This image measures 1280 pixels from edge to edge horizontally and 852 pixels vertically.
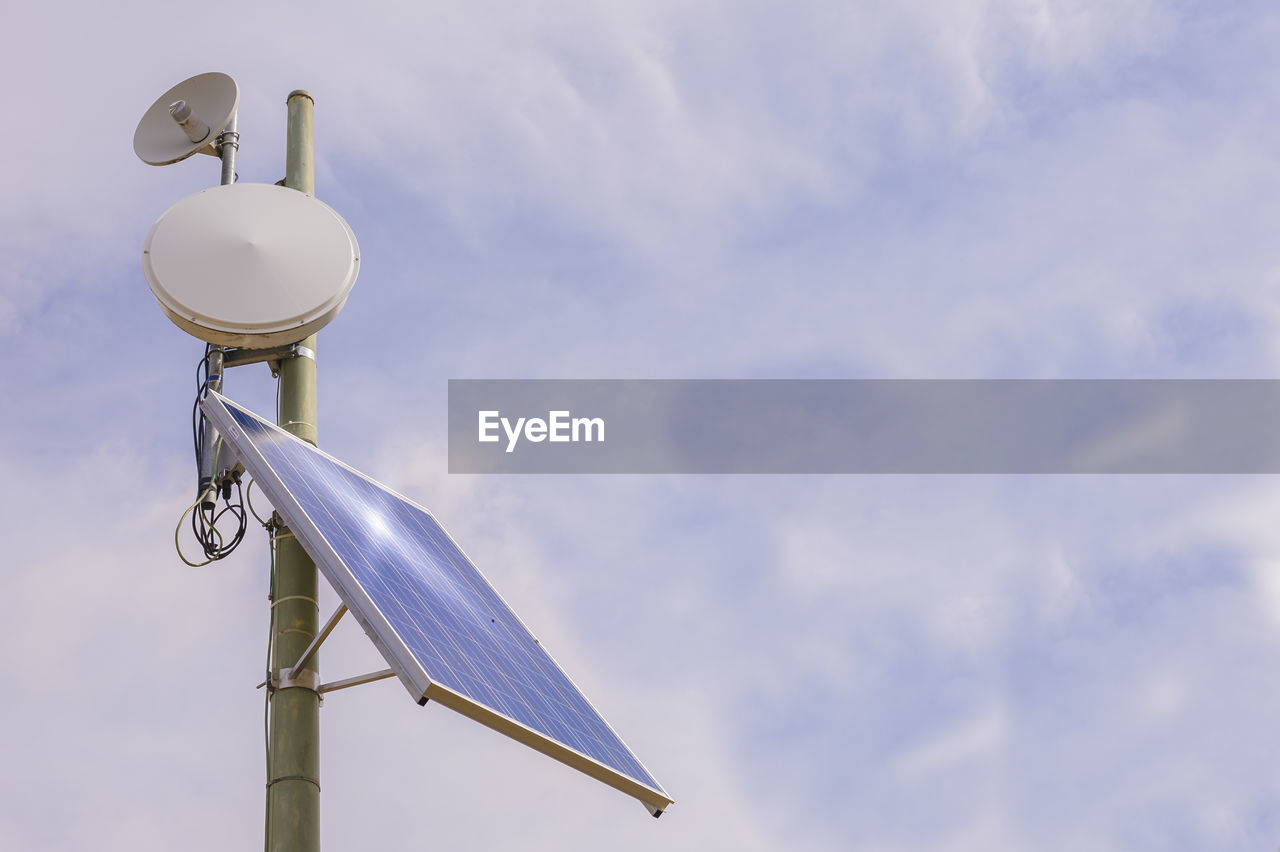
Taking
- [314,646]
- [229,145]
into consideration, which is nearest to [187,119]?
[229,145]

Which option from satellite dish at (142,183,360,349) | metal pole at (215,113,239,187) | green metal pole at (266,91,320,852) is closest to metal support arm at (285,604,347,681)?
green metal pole at (266,91,320,852)

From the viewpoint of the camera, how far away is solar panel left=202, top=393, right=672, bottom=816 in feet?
27.6

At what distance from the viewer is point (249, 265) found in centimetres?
1111

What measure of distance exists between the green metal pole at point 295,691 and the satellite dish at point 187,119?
2712 millimetres

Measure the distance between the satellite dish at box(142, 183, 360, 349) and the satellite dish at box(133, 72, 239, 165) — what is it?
1494 mm

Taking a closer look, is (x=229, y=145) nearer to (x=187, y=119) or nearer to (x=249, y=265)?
(x=187, y=119)

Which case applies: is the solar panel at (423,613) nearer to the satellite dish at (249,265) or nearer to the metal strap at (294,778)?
the satellite dish at (249,265)

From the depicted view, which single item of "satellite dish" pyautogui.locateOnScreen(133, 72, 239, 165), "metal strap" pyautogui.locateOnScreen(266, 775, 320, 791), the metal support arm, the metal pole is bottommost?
"metal strap" pyautogui.locateOnScreen(266, 775, 320, 791)

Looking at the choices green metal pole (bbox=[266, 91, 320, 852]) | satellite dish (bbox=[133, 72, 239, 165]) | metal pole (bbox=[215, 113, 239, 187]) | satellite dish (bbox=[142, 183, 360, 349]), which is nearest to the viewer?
green metal pole (bbox=[266, 91, 320, 852])

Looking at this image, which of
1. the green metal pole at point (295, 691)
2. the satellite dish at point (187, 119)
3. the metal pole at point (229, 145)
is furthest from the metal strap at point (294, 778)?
the satellite dish at point (187, 119)

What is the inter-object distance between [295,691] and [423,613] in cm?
114

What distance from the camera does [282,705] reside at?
31.8 feet

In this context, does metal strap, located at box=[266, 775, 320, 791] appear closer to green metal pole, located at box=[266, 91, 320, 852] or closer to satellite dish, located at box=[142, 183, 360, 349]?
green metal pole, located at box=[266, 91, 320, 852]

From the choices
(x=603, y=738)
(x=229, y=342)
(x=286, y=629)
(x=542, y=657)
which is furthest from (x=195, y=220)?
(x=603, y=738)
